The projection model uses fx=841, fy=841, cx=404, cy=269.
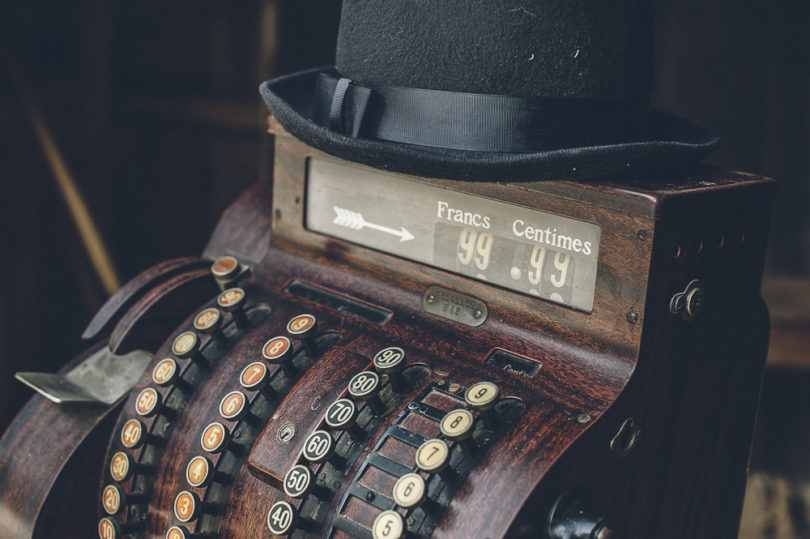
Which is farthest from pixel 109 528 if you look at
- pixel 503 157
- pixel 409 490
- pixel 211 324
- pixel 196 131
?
pixel 196 131

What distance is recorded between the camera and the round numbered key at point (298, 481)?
1119 mm

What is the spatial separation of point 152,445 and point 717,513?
0.89 metres

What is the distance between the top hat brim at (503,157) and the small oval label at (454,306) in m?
0.22

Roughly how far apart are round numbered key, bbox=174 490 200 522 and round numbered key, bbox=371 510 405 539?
1.14 ft

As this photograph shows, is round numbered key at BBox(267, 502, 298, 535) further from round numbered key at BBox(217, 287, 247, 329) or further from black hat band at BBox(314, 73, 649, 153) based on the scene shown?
black hat band at BBox(314, 73, 649, 153)

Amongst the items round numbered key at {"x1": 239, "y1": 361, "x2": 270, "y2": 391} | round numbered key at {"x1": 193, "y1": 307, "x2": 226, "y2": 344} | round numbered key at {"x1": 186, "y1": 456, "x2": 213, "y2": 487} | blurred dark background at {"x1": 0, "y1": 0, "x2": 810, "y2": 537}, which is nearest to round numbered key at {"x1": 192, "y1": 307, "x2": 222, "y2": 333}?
round numbered key at {"x1": 193, "y1": 307, "x2": 226, "y2": 344}

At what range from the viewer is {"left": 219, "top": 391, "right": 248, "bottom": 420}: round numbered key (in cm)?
125

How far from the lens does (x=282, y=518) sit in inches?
44.6

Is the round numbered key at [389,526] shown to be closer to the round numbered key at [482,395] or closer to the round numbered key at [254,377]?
the round numbered key at [482,395]

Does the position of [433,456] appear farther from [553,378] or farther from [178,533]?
[178,533]

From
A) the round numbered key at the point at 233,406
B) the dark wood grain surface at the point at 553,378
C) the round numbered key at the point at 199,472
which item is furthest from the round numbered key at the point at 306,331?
the round numbered key at the point at 199,472

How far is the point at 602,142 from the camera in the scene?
1.18 meters

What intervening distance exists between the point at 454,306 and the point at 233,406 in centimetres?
36

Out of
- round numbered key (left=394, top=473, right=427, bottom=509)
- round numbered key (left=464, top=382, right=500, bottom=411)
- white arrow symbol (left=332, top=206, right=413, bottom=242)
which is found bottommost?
round numbered key (left=394, top=473, right=427, bottom=509)
